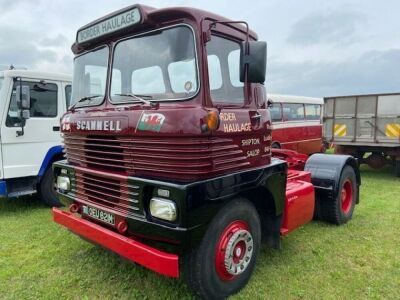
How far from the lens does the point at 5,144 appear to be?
18.9ft

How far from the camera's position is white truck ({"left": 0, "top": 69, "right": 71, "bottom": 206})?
5695 millimetres

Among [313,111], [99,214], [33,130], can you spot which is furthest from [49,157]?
[313,111]

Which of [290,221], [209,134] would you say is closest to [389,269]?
[290,221]

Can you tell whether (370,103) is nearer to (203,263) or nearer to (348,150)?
(348,150)

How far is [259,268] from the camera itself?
12.9 feet

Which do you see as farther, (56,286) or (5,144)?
(5,144)

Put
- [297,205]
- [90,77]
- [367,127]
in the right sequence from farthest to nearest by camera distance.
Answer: [367,127] → [297,205] → [90,77]

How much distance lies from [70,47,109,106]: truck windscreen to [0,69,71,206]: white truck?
5.77 ft

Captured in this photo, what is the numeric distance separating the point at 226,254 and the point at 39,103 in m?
4.56

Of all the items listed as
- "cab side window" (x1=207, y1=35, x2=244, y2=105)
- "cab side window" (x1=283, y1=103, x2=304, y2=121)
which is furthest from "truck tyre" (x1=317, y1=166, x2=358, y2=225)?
"cab side window" (x1=283, y1=103, x2=304, y2=121)

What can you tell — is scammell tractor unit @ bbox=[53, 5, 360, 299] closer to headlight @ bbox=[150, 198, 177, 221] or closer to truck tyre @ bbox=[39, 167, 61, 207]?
headlight @ bbox=[150, 198, 177, 221]

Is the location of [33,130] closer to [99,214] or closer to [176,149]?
[99,214]

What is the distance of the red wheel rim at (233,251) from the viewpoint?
3186 millimetres

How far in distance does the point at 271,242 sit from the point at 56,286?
2.28 metres
